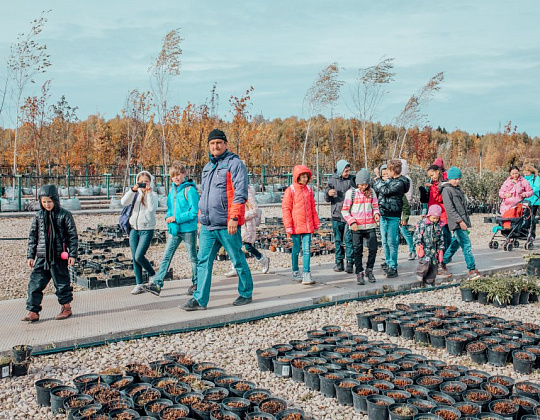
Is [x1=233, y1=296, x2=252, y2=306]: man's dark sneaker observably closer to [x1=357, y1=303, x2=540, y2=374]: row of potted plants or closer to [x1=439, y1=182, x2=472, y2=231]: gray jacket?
[x1=357, y1=303, x2=540, y2=374]: row of potted plants

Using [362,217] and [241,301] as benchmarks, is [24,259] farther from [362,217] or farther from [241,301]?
[362,217]

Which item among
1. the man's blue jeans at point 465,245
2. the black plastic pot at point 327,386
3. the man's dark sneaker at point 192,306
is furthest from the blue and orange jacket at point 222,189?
the man's blue jeans at point 465,245

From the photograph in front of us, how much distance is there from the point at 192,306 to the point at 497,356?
3.06m

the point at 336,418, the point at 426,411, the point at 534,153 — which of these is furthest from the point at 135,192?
the point at 534,153

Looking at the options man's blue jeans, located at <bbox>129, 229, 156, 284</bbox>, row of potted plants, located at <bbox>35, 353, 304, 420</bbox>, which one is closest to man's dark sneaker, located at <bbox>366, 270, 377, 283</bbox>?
man's blue jeans, located at <bbox>129, 229, 156, 284</bbox>

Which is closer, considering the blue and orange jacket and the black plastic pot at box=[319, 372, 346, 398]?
the black plastic pot at box=[319, 372, 346, 398]

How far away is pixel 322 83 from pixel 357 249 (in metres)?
12.5

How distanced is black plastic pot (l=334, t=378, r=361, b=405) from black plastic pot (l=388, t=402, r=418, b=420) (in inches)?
15.6

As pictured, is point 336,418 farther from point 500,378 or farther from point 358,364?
point 500,378

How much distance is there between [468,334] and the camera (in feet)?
16.9

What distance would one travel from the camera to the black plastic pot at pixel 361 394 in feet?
12.2

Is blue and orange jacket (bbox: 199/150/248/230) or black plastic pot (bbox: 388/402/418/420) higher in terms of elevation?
blue and orange jacket (bbox: 199/150/248/230)

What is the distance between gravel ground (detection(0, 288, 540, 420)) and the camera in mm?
3861

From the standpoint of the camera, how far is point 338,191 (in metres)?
8.19
